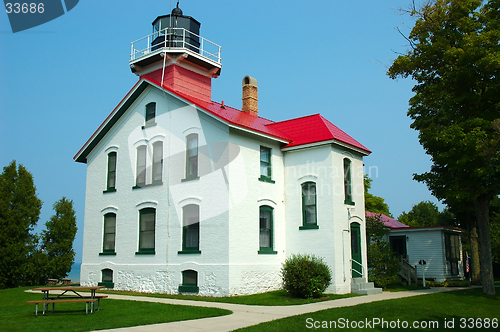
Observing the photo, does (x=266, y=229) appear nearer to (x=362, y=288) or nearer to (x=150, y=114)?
(x=362, y=288)

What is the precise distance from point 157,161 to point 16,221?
32.5 feet

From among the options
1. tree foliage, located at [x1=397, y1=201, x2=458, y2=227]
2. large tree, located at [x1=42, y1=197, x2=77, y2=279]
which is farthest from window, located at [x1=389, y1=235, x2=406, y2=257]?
tree foliage, located at [x1=397, y1=201, x2=458, y2=227]

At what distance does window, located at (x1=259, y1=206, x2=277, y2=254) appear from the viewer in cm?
1741

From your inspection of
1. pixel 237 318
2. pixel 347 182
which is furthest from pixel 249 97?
pixel 237 318

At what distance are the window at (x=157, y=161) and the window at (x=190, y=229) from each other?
230cm

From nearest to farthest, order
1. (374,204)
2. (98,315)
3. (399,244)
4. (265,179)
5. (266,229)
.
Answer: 1. (98,315)
2. (266,229)
3. (265,179)
4. (399,244)
5. (374,204)

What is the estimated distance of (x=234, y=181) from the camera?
16.5m

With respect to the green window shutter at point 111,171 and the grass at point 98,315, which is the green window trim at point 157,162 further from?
the grass at point 98,315

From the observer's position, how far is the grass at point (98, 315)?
30.2 ft

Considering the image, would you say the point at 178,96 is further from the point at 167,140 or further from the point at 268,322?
the point at 268,322

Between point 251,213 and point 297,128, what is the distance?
4.94m

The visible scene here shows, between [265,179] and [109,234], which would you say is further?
[109,234]

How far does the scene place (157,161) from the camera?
62.5ft

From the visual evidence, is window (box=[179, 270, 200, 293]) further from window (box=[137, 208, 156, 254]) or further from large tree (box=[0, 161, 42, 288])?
large tree (box=[0, 161, 42, 288])
